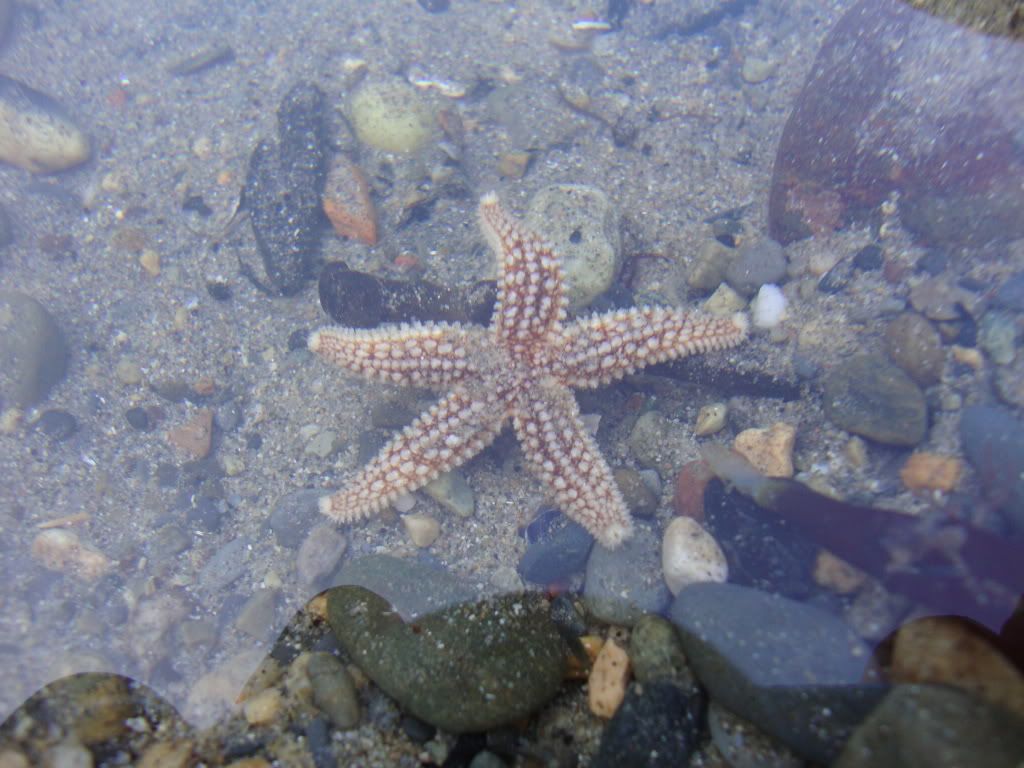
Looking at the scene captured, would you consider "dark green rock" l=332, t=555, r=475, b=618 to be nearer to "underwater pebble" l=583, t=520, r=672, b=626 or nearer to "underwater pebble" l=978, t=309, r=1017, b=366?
"underwater pebble" l=583, t=520, r=672, b=626

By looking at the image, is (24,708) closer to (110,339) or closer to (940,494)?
(110,339)

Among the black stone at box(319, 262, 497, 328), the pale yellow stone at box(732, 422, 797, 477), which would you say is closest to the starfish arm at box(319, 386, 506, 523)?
the black stone at box(319, 262, 497, 328)

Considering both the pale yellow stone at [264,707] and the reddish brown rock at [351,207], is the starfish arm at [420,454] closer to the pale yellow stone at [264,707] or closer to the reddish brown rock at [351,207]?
the pale yellow stone at [264,707]

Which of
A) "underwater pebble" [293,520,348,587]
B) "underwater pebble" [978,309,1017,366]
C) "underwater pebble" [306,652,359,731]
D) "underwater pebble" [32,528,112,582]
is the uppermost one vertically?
"underwater pebble" [978,309,1017,366]

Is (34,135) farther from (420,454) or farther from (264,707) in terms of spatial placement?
(264,707)

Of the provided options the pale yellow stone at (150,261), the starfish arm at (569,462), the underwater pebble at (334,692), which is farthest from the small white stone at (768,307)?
the pale yellow stone at (150,261)

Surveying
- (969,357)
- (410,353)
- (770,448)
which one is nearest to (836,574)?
(770,448)

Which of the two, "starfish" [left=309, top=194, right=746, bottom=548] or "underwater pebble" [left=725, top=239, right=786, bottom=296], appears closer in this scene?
"starfish" [left=309, top=194, right=746, bottom=548]
